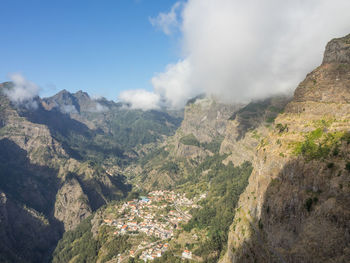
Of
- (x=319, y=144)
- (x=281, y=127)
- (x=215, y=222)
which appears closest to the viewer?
(x=319, y=144)

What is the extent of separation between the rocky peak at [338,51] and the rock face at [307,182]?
0.92ft

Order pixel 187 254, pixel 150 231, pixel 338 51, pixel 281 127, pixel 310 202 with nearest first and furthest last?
1. pixel 310 202
2. pixel 338 51
3. pixel 281 127
4. pixel 187 254
5. pixel 150 231

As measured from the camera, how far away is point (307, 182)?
5306 cm

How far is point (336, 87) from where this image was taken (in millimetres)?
68312

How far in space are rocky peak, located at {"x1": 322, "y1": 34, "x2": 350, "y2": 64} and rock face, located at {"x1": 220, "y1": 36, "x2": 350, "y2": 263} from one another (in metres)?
0.28

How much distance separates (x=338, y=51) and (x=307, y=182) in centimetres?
5134

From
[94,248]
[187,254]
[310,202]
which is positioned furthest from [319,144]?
[94,248]

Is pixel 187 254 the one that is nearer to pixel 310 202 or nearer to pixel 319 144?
pixel 310 202

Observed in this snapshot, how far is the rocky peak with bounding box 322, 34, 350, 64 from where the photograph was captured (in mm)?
72819

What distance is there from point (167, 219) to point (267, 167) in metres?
136

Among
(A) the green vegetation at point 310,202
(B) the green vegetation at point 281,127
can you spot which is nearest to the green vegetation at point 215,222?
(B) the green vegetation at point 281,127

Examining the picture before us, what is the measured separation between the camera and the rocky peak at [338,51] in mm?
72819

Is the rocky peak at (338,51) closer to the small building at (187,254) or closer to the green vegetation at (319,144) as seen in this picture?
the green vegetation at (319,144)

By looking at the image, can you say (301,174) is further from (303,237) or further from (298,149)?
(303,237)
